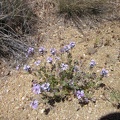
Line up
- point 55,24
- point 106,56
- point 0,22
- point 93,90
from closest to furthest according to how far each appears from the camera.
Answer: point 93,90 < point 106,56 < point 0,22 < point 55,24

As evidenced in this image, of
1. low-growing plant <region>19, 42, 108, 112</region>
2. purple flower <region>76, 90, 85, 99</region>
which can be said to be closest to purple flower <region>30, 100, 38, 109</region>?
low-growing plant <region>19, 42, 108, 112</region>

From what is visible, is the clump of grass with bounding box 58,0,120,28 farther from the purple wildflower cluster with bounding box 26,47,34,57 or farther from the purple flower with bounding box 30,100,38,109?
the purple flower with bounding box 30,100,38,109

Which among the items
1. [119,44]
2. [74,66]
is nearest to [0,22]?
[74,66]

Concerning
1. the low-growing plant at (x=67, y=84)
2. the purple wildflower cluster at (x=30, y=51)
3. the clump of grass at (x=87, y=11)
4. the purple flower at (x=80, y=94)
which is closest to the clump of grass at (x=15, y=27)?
the purple wildflower cluster at (x=30, y=51)

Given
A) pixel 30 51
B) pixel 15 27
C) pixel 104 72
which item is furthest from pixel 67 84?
pixel 15 27

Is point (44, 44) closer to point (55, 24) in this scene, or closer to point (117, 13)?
point (55, 24)

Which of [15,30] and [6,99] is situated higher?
[15,30]

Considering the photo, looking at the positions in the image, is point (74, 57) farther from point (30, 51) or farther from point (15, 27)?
point (15, 27)

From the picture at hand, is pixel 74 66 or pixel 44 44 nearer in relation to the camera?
pixel 74 66
